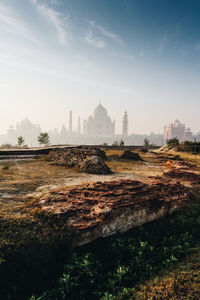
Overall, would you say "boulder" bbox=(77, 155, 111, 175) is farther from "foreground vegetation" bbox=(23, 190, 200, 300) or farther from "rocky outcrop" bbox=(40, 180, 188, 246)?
"foreground vegetation" bbox=(23, 190, 200, 300)

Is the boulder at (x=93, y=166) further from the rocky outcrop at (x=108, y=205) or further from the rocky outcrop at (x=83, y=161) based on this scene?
the rocky outcrop at (x=108, y=205)

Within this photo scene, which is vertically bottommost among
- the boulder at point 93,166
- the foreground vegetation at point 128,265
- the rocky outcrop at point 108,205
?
the foreground vegetation at point 128,265

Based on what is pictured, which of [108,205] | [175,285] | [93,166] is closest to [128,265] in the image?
[175,285]

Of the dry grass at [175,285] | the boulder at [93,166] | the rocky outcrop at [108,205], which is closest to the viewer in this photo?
the dry grass at [175,285]

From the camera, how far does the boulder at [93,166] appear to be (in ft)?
22.8

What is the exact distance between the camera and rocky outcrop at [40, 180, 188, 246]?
123 inches

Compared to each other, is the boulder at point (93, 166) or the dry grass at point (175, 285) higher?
the boulder at point (93, 166)

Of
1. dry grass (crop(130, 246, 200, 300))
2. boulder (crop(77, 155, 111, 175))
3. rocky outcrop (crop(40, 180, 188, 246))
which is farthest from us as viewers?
boulder (crop(77, 155, 111, 175))

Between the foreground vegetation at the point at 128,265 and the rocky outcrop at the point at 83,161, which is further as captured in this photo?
the rocky outcrop at the point at 83,161

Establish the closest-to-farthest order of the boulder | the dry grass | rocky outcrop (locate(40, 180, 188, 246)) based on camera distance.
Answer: the dry grass
rocky outcrop (locate(40, 180, 188, 246))
the boulder

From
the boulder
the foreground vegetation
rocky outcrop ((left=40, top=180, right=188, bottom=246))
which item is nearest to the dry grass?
the foreground vegetation

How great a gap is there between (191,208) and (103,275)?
3.51 m

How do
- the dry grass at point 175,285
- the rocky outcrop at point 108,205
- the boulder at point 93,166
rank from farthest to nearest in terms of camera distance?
the boulder at point 93,166
the rocky outcrop at point 108,205
the dry grass at point 175,285

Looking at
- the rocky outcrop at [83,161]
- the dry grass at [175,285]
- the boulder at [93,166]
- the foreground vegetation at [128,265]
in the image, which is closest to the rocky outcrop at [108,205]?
the foreground vegetation at [128,265]
